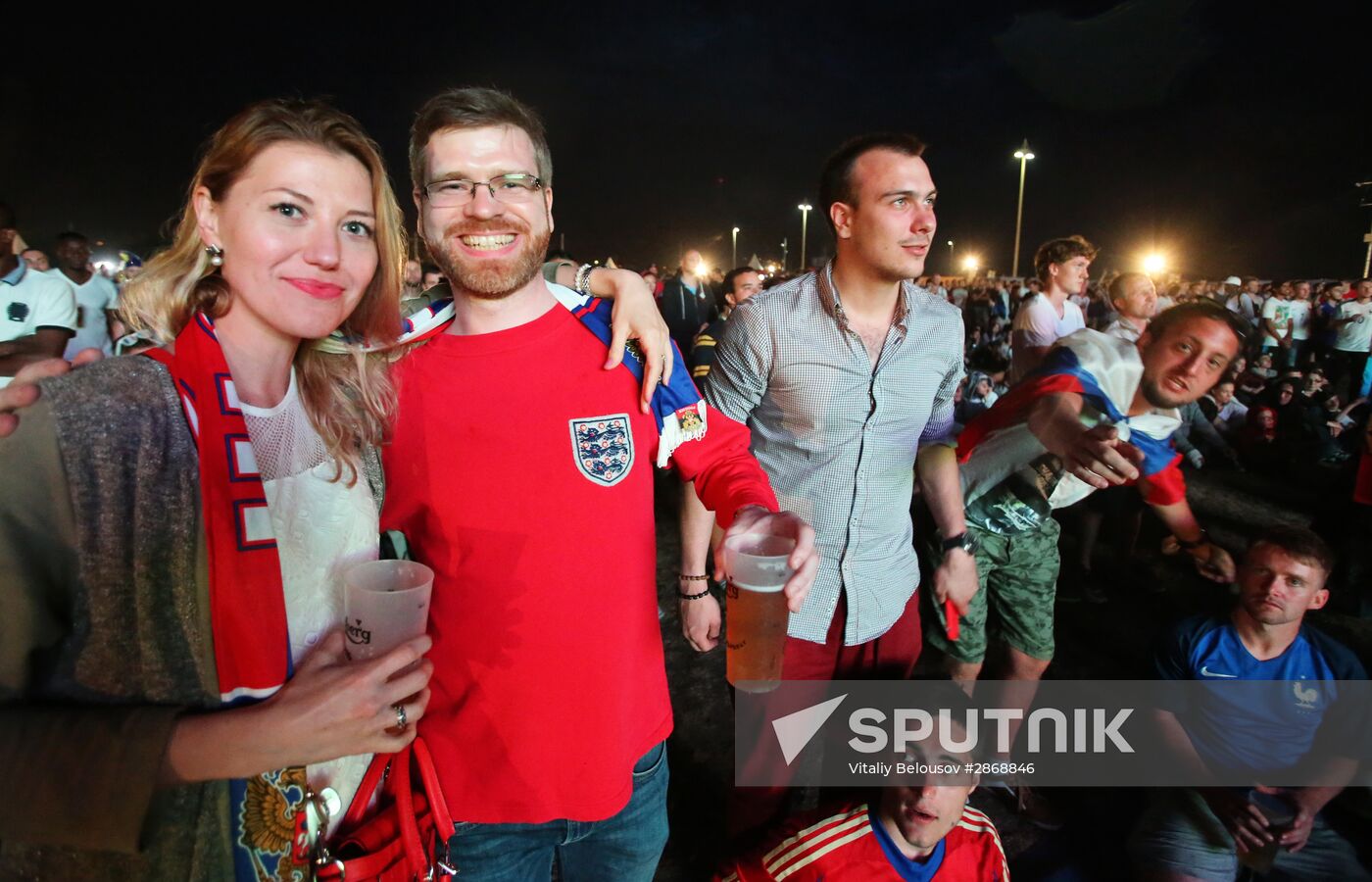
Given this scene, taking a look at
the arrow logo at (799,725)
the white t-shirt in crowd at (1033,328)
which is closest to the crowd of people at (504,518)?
the arrow logo at (799,725)

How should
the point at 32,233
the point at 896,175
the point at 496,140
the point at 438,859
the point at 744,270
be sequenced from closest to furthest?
the point at 438,859 < the point at 496,140 < the point at 896,175 < the point at 744,270 < the point at 32,233

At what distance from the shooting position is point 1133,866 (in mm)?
2828

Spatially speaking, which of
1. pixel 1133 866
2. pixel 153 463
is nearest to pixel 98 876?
pixel 153 463

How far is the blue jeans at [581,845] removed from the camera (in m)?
1.63

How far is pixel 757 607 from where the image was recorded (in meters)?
1.59

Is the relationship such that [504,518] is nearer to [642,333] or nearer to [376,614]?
[376,614]

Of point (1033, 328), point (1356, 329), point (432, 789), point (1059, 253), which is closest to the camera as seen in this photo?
point (432, 789)

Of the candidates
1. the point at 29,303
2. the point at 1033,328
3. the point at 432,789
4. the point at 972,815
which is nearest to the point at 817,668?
the point at 972,815

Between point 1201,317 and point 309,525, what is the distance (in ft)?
11.1

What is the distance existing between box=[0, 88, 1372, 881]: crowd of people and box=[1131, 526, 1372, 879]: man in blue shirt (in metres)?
0.02

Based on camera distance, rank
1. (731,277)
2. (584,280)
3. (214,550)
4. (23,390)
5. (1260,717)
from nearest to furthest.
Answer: (23,390) → (214,550) → (584,280) → (1260,717) → (731,277)

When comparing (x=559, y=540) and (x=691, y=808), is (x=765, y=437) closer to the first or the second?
(x=559, y=540)

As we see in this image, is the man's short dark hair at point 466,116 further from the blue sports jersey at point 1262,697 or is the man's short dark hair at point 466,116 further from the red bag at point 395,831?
the blue sports jersey at point 1262,697

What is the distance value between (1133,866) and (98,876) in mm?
3421
